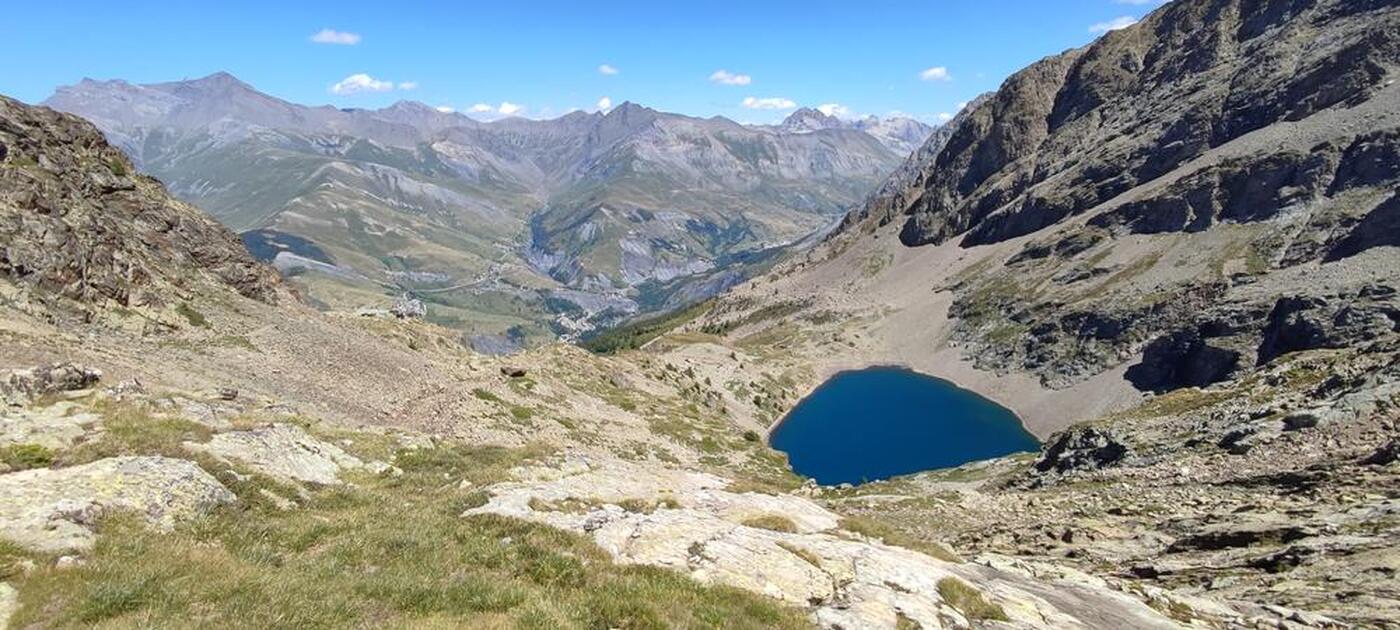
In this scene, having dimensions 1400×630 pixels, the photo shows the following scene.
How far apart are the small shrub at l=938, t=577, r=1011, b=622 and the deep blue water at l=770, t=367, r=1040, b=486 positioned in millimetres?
107665

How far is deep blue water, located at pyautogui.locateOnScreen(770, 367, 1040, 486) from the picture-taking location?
13838cm

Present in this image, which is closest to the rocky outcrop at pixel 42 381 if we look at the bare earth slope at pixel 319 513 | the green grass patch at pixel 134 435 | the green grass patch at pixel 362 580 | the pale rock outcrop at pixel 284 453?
the bare earth slope at pixel 319 513

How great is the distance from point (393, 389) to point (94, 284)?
2122 cm

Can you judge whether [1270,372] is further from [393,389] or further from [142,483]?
[142,483]

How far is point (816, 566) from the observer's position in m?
20.1

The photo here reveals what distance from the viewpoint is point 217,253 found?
234 feet

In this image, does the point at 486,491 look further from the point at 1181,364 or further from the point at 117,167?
the point at 1181,364

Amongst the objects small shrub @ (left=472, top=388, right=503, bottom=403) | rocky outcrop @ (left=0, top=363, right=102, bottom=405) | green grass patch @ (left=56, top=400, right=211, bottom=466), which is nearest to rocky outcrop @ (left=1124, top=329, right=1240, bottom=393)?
small shrub @ (left=472, top=388, right=503, bottom=403)

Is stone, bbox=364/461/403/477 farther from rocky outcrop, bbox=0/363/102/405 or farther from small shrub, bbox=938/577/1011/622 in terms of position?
small shrub, bbox=938/577/1011/622

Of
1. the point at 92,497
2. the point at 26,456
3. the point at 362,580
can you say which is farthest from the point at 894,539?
the point at 26,456

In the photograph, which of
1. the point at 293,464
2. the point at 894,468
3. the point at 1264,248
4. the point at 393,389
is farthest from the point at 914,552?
the point at 1264,248

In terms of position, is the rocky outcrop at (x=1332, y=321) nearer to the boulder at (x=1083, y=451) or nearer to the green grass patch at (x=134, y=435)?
the boulder at (x=1083, y=451)

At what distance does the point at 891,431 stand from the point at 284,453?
14558 cm

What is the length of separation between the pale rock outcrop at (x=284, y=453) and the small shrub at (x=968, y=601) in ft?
69.3
